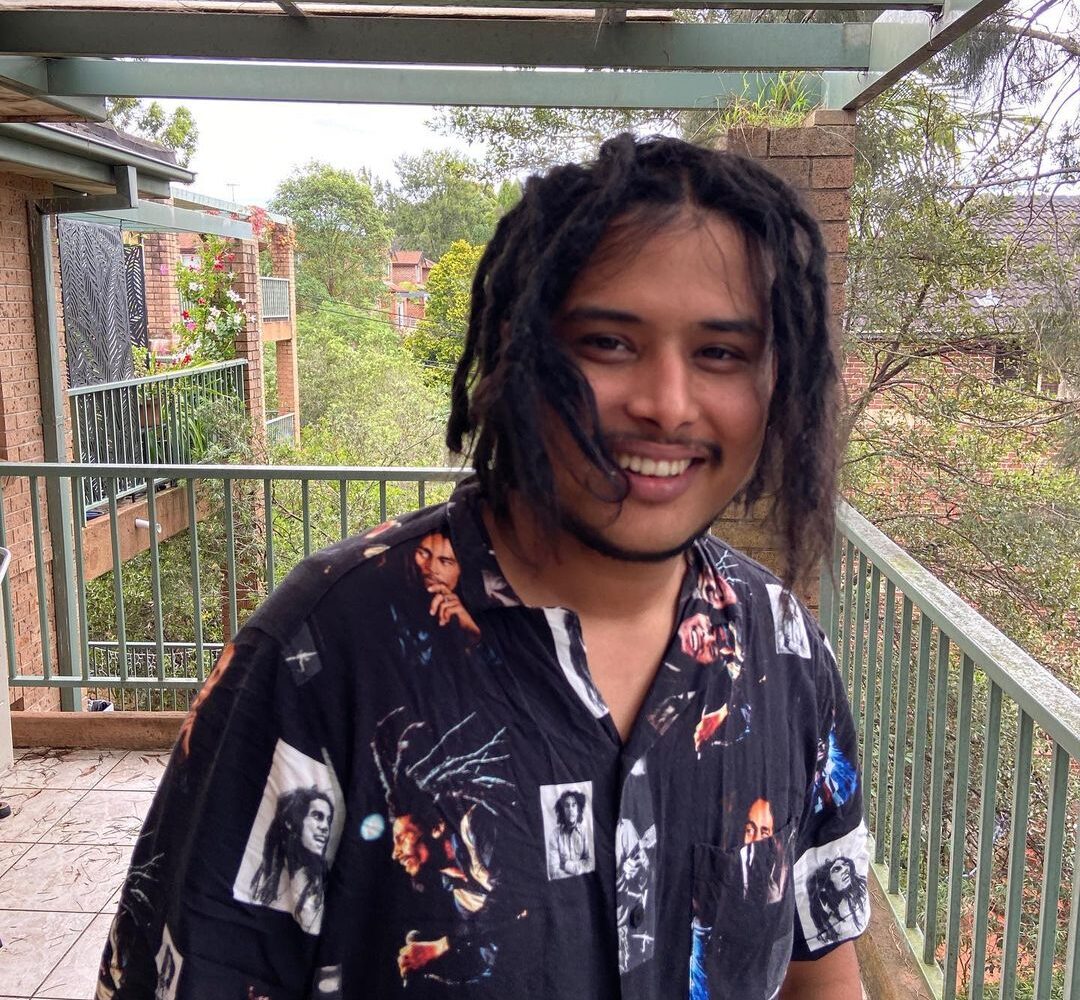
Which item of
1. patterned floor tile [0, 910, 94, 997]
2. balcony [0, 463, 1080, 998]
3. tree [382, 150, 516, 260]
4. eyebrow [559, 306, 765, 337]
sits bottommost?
patterned floor tile [0, 910, 94, 997]

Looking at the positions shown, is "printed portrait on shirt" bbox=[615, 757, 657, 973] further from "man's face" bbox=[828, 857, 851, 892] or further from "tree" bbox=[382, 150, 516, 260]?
"tree" bbox=[382, 150, 516, 260]

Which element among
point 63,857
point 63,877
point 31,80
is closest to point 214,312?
point 31,80

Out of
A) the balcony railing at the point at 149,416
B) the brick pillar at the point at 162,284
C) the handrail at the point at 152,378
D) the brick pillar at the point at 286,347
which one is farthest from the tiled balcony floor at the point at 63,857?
the brick pillar at the point at 286,347

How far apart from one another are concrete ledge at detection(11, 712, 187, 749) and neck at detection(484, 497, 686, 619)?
350cm

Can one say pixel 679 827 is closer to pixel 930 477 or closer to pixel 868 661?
pixel 868 661

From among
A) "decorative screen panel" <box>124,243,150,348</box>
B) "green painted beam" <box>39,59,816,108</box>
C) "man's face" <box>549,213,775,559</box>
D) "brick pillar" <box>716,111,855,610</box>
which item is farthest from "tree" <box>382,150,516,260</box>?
"man's face" <box>549,213,775,559</box>

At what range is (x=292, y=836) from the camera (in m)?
0.81

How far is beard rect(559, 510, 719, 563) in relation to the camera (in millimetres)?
907

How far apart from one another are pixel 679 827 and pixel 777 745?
0.15 meters

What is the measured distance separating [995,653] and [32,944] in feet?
8.63

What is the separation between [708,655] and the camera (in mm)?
1013

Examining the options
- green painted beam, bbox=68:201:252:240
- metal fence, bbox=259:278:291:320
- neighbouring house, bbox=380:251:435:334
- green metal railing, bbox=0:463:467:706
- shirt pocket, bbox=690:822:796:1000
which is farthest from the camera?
neighbouring house, bbox=380:251:435:334

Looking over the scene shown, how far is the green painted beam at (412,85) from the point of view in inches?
139

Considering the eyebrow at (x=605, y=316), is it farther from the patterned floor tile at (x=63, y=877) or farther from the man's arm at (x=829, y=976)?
the patterned floor tile at (x=63, y=877)
